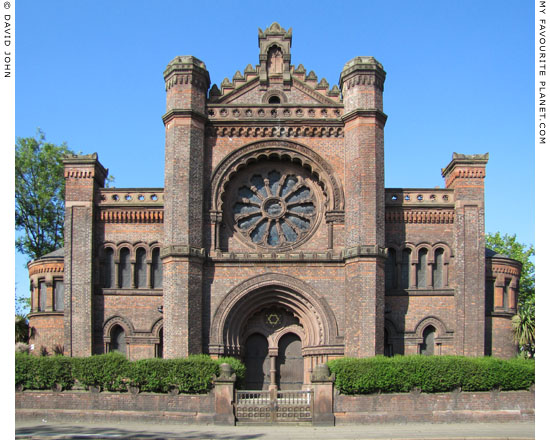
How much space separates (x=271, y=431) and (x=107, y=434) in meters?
5.08

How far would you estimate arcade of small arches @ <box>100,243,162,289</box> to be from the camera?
33.0m

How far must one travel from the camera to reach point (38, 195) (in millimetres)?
47562

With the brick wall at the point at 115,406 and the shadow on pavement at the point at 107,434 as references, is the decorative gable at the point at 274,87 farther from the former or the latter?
the shadow on pavement at the point at 107,434

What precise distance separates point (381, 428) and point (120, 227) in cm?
1496

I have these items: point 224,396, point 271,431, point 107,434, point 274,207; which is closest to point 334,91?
point 274,207

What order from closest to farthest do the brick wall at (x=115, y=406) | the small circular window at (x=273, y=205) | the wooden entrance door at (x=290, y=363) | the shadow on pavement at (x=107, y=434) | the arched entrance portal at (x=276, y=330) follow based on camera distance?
the shadow on pavement at (x=107, y=434) → the brick wall at (x=115, y=406) → the arched entrance portal at (x=276, y=330) → the wooden entrance door at (x=290, y=363) → the small circular window at (x=273, y=205)

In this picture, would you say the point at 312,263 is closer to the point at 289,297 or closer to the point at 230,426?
the point at 289,297

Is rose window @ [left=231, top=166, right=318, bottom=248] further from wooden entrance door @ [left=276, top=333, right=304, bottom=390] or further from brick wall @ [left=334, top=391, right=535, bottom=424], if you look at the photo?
brick wall @ [left=334, top=391, right=535, bottom=424]

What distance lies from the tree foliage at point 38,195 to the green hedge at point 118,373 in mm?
21915

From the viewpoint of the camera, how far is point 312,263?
3175 cm

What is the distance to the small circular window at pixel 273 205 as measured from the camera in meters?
33.0

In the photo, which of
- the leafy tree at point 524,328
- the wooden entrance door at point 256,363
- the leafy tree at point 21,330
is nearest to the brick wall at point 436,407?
the leafy tree at point 524,328

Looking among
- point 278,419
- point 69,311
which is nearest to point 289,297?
point 278,419

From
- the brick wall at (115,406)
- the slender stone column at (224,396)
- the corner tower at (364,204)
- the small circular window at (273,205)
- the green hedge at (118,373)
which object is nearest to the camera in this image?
the slender stone column at (224,396)
